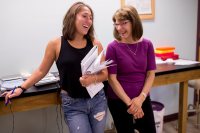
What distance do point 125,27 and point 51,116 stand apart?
1.25 metres

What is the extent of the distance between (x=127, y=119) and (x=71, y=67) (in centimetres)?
57

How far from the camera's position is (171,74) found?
7.29 feet

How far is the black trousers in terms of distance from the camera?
1.70 metres

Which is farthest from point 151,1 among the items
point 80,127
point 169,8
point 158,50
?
point 80,127

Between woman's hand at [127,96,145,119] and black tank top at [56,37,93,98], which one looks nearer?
black tank top at [56,37,93,98]

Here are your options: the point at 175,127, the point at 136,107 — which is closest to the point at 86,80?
the point at 136,107

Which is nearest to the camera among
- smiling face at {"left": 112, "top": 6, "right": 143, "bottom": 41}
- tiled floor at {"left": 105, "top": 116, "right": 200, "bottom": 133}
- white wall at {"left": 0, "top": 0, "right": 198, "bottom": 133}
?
smiling face at {"left": 112, "top": 6, "right": 143, "bottom": 41}

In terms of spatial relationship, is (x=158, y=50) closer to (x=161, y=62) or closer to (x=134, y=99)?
(x=161, y=62)

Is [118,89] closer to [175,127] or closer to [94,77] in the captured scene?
[94,77]

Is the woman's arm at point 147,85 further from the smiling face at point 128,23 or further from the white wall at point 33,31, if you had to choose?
the white wall at point 33,31

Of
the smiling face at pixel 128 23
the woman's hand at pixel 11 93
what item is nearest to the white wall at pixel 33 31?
the woman's hand at pixel 11 93

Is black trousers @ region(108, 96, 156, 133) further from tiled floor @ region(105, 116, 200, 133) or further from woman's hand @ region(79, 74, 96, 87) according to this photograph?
tiled floor @ region(105, 116, 200, 133)

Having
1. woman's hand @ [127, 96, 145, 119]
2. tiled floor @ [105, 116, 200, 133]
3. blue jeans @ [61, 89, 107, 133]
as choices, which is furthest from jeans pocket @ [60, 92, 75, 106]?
tiled floor @ [105, 116, 200, 133]

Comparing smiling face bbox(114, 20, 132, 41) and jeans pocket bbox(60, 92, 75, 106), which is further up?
smiling face bbox(114, 20, 132, 41)
